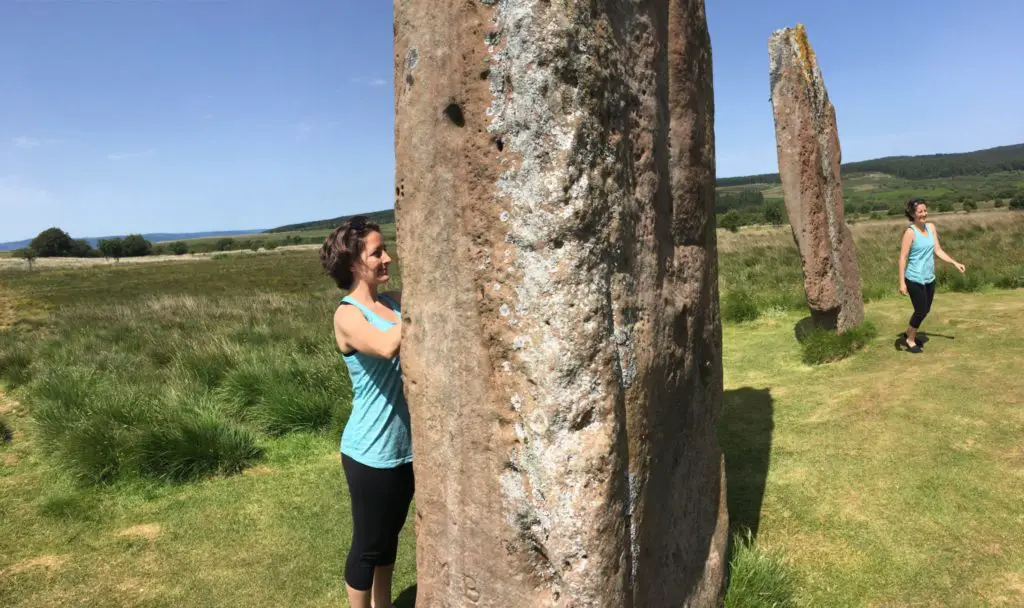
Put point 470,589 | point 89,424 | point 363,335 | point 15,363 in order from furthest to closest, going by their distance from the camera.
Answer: point 15,363, point 89,424, point 363,335, point 470,589

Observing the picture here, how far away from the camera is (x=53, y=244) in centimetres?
7044

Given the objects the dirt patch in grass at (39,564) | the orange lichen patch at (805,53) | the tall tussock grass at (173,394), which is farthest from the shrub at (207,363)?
the orange lichen patch at (805,53)

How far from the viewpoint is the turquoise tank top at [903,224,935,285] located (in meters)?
6.64

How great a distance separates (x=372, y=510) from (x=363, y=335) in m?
0.82

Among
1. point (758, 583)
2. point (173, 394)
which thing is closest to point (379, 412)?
point (758, 583)

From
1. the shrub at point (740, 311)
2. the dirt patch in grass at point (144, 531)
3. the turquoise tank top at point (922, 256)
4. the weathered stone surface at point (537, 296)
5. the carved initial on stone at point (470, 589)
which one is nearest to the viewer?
the weathered stone surface at point (537, 296)

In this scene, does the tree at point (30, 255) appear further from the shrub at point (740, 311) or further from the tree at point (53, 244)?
the shrub at point (740, 311)

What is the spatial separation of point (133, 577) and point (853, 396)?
19.2 feet

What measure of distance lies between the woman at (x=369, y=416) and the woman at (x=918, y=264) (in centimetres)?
607

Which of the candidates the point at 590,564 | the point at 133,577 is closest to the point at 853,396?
the point at 590,564

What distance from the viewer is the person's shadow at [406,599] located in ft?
11.8

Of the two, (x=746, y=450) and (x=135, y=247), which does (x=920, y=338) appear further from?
(x=135, y=247)

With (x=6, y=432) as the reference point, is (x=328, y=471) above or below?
below

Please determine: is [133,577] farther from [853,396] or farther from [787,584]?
[853,396]
